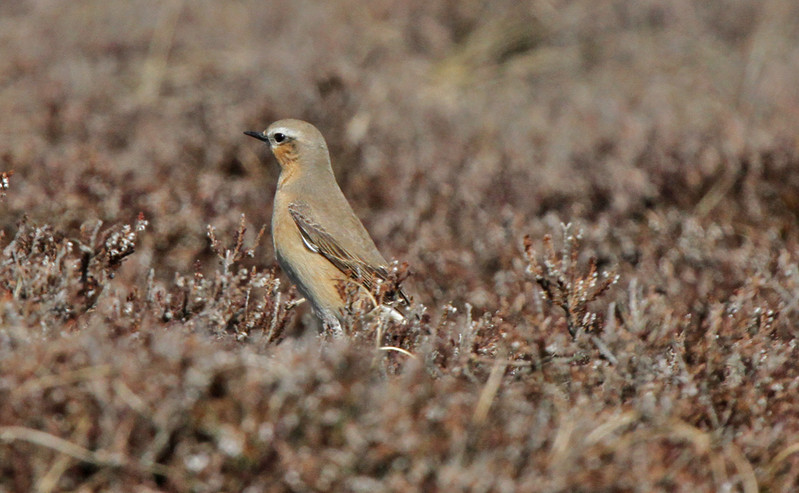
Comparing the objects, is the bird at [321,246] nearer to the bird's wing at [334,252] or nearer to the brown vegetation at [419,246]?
the bird's wing at [334,252]

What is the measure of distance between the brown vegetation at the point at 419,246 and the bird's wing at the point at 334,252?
328 millimetres

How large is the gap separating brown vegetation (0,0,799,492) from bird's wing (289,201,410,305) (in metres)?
0.33

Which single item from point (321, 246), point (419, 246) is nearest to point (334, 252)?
point (321, 246)

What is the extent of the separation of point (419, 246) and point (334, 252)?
1.22 metres

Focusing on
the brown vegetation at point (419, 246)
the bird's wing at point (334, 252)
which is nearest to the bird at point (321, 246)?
the bird's wing at point (334, 252)

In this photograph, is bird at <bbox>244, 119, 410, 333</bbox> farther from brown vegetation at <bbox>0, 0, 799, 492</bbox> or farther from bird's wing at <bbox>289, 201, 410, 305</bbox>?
brown vegetation at <bbox>0, 0, 799, 492</bbox>

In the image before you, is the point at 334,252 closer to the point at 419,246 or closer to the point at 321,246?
the point at 321,246

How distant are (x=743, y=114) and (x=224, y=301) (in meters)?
7.83

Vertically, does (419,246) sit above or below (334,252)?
below

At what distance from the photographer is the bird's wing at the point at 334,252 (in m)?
5.63

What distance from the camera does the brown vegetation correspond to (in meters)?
3.12

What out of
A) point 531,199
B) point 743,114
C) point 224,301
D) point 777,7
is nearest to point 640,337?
point 224,301

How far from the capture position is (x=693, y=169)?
7910mm

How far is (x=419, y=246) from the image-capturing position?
676cm
